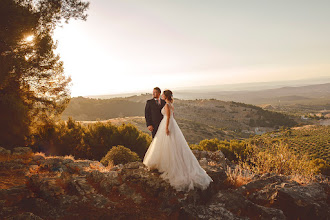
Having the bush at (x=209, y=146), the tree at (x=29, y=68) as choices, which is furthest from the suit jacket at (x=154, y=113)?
the bush at (x=209, y=146)

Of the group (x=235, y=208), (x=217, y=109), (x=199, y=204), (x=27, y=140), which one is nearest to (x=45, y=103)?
(x=27, y=140)

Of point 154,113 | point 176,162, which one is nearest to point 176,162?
point 176,162

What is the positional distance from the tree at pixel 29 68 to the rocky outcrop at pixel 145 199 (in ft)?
16.5

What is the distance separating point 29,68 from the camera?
9.52 meters

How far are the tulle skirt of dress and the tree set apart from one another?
21.2 feet

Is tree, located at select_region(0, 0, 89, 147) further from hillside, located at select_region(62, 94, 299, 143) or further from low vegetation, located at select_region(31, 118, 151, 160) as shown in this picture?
hillside, located at select_region(62, 94, 299, 143)

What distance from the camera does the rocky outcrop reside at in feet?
13.5

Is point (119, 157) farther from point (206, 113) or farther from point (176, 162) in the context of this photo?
point (206, 113)

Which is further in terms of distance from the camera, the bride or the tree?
the tree

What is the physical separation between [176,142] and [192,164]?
0.72 m

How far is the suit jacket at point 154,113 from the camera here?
6.74m

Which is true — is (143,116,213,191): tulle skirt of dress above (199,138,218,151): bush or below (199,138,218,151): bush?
above

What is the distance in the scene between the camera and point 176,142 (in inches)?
214

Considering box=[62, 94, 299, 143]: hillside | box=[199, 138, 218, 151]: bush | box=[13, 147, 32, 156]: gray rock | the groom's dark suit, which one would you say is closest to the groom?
the groom's dark suit
